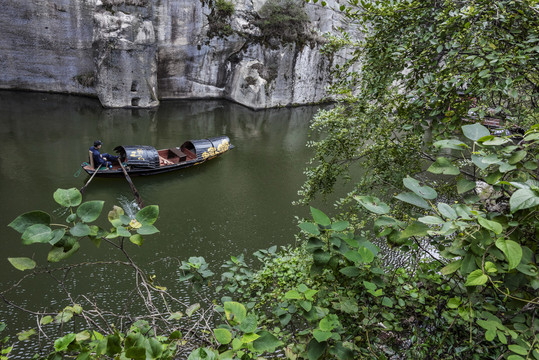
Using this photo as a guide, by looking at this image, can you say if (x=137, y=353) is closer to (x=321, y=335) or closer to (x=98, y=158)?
(x=321, y=335)

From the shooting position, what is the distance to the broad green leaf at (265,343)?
4.31 ft

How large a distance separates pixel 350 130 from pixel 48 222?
4.38 m

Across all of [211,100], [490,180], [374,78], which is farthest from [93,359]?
[211,100]

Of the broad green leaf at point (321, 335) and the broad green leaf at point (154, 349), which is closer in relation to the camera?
the broad green leaf at point (154, 349)

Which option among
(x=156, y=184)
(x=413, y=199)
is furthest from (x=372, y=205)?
(x=156, y=184)

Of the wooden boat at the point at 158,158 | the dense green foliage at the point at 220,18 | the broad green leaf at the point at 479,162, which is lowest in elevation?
the wooden boat at the point at 158,158

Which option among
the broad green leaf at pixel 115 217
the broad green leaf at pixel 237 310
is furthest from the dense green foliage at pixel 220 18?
the broad green leaf at pixel 237 310

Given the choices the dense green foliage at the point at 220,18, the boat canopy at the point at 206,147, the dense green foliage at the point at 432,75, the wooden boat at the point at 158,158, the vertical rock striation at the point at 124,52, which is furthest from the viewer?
the dense green foliage at the point at 220,18

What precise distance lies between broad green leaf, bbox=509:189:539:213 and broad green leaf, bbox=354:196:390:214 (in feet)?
1.35

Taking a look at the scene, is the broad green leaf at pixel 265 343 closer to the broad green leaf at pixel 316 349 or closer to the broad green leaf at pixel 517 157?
the broad green leaf at pixel 316 349

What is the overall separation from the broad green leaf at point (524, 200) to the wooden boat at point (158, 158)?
35.6 ft

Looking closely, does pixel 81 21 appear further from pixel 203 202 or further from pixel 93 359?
pixel 93 359

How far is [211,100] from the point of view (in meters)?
24.1

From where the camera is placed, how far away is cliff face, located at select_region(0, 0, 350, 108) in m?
18.4
